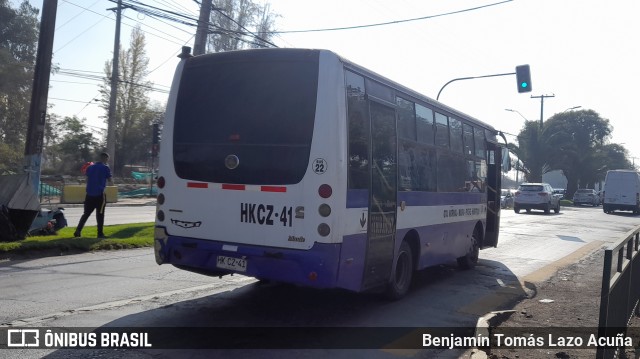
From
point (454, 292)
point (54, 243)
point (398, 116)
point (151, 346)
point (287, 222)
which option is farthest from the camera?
point (54, 243)

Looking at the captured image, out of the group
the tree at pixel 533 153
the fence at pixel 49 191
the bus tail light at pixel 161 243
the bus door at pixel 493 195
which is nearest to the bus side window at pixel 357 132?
the bus tail light at pixel 161 243

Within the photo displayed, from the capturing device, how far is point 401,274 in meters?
8.15

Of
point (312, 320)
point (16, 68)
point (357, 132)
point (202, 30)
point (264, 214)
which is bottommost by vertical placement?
point (312, 320)

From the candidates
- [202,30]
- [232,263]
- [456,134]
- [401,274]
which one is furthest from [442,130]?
[202,30]

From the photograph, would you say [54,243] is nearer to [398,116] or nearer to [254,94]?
[254,94]

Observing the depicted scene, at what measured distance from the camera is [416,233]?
27.4 feet

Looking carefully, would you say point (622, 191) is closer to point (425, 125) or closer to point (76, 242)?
point (425, 125)

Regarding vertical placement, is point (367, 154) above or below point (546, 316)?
above

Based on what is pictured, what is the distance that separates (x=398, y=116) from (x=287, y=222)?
8.48ft

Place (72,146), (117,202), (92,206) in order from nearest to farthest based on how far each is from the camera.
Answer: (92,206)
(117,202)
(72,146)

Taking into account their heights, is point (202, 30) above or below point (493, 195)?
above

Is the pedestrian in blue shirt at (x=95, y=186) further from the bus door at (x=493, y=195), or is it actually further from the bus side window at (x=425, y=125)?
the bus door at (x=493, y=195)

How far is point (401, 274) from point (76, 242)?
653cm

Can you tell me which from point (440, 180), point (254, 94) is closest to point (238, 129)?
point (254, 94)
